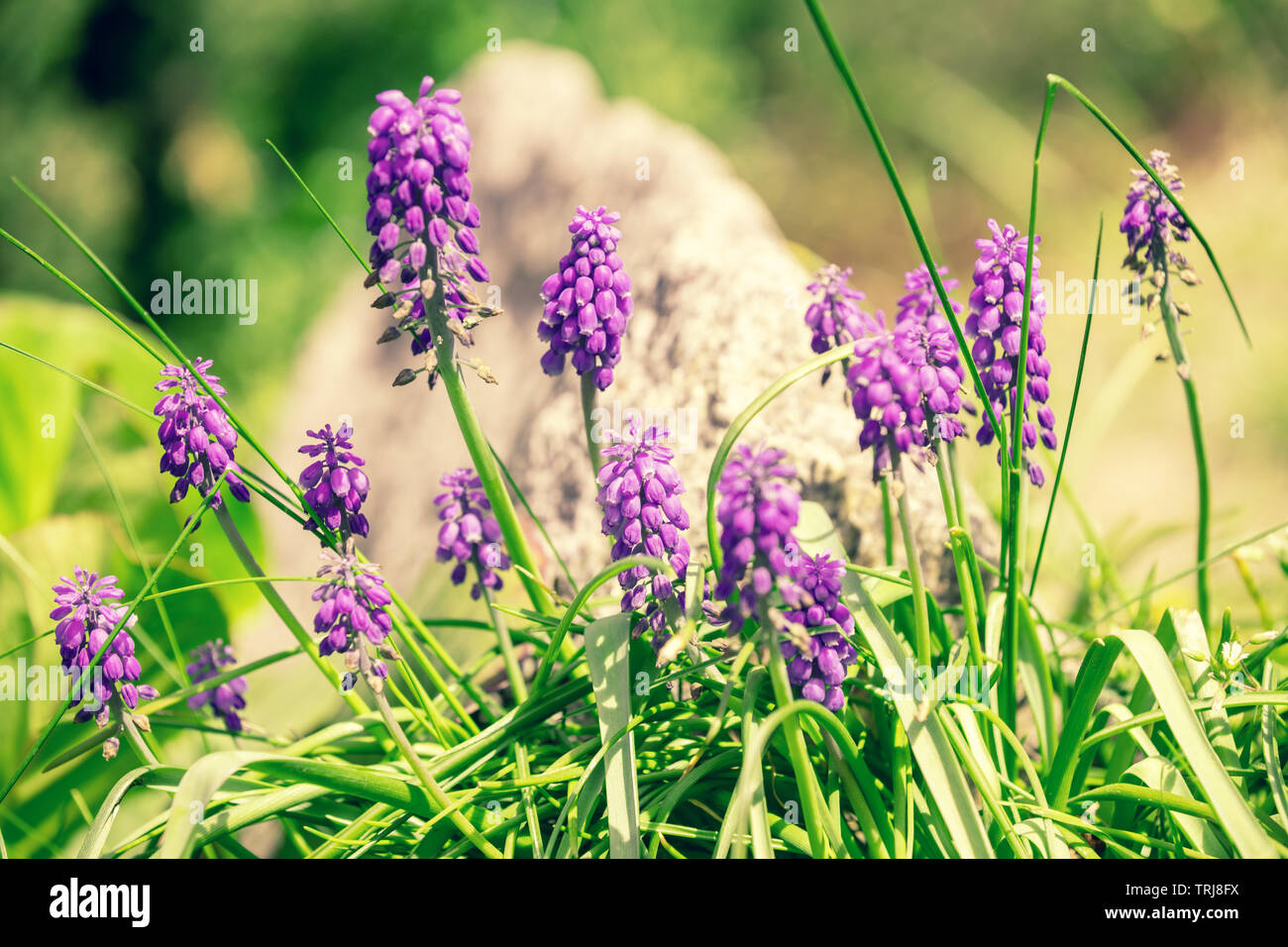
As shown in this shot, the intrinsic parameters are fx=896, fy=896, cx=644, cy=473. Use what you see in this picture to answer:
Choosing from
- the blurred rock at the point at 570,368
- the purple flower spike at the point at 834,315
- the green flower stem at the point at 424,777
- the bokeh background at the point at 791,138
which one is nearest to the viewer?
the green flower stem at the point at 424,777

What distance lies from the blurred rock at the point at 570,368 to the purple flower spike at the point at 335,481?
3.09ft

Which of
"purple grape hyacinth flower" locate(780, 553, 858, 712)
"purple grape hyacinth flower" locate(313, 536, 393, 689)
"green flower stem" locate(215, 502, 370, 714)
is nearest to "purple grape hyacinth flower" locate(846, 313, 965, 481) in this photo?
"purple grape hyacinth flower" locate(780, 553, 858, 712)

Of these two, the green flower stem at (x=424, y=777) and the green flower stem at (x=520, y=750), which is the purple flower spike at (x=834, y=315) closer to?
the green flower stem at (x=520, y=750)

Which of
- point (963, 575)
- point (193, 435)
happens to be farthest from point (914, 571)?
point (193, 435)

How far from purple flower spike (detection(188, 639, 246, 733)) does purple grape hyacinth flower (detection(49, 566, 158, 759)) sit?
341 mm

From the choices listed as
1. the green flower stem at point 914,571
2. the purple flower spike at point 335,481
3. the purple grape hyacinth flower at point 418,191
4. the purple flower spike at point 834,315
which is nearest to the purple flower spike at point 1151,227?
the purple flower spike at point 834,315

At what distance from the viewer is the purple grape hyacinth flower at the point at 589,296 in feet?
5.64

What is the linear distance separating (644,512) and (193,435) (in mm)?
831

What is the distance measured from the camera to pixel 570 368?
328 cm

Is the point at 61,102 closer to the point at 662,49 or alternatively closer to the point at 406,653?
the point at 662,49

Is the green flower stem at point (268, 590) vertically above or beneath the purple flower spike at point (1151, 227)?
beneath

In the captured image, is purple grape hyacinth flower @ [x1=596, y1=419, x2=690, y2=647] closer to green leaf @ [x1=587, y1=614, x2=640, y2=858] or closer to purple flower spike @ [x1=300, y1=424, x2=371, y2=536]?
green leaf @ [x1=587, y1=614, x2=640, y2=858]

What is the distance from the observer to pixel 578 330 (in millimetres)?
1745
